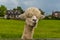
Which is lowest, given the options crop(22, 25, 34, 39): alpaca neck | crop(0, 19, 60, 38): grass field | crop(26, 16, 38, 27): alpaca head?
crop(0, 19, 60, 38): grass field

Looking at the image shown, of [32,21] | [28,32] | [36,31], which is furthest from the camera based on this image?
[36,31]

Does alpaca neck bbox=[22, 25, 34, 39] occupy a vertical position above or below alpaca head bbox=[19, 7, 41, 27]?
below

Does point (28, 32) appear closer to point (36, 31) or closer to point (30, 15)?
point (30, 15)

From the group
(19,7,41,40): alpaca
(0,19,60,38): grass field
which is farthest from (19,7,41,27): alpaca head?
(0,19,60,38): grass field

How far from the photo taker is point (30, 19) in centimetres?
370

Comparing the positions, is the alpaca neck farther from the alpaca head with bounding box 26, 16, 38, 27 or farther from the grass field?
the grass field

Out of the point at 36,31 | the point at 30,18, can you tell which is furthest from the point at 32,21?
the point at 36,31

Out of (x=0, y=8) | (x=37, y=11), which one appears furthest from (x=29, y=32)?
(x=0, y=8)

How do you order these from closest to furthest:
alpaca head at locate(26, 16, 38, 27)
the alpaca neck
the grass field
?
alpaca head at locate(26, 16, 38, 27) → the alpaca neck → the grass field

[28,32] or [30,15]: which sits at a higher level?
[30,15]

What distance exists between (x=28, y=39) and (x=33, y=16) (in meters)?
0.34

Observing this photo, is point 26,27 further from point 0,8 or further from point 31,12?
point 0,8

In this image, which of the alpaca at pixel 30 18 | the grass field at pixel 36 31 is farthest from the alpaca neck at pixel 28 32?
the grass field at pixel 36 31

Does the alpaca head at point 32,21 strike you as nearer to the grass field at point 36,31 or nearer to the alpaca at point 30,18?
the alpaca at point 30,18
